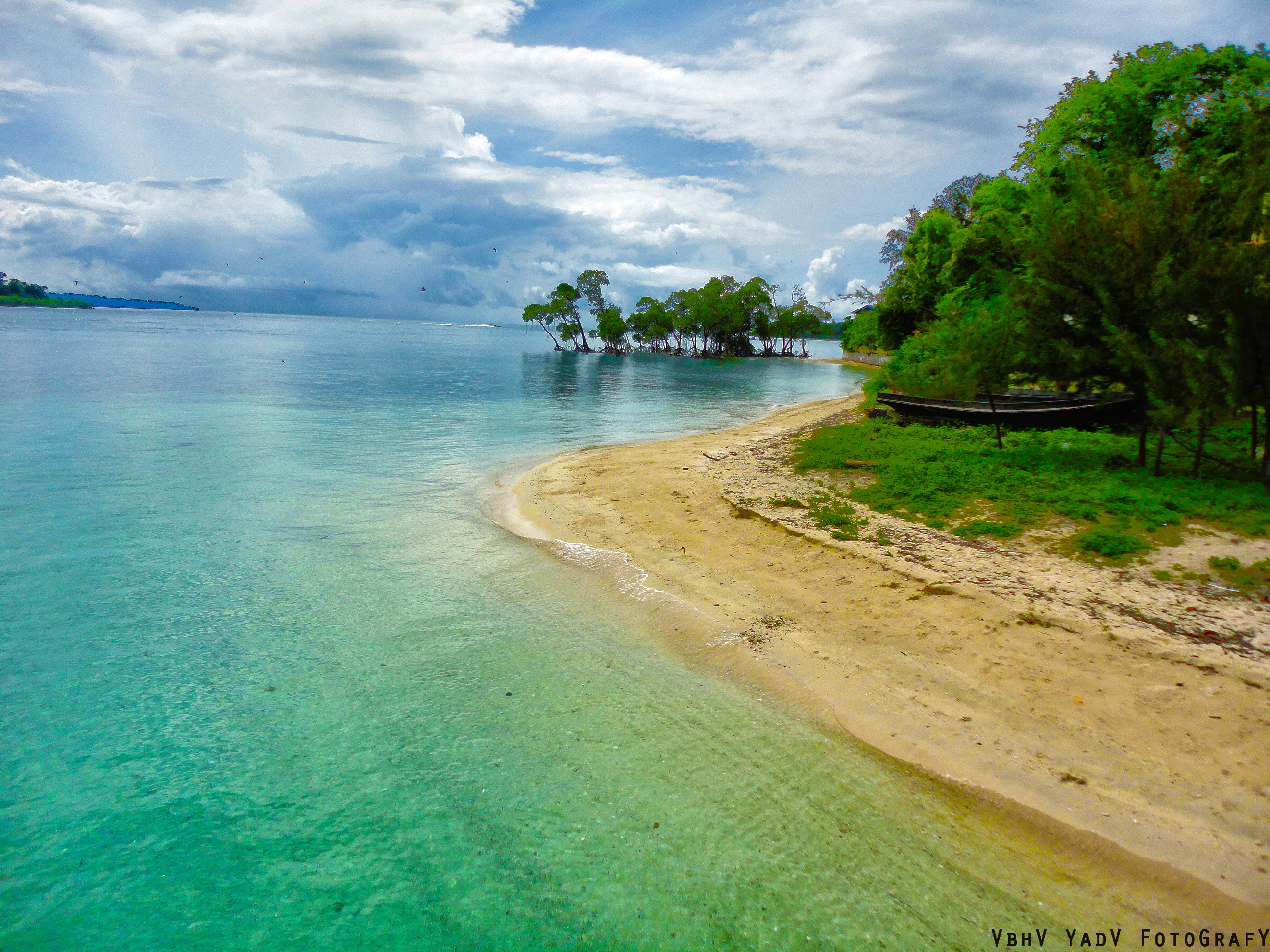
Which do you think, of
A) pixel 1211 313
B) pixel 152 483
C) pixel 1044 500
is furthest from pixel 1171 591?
pixel 152 483

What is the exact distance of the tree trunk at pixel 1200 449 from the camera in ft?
35.8

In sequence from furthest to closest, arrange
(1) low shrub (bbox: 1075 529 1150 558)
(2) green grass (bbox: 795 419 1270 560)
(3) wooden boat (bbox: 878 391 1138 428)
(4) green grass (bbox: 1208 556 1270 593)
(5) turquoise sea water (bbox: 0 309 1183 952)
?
(3) wooden boat (bbox: 878 391 1138 428)
(2) green grass (bbox: 795 419 1270 560)
(1) low shrub (bbox: 1075 529 1150 558)
(4) green grass (bbox: 1208 556 1270 593)
(5) turquoise sea water (bbox: 0 309 1183 952)

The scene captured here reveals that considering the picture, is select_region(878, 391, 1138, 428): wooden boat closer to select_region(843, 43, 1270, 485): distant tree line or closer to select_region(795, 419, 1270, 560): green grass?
select_region(795, 419, 1270, 560): green grass

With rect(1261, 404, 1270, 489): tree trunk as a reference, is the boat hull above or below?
above

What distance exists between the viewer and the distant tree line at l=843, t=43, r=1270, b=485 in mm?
10594

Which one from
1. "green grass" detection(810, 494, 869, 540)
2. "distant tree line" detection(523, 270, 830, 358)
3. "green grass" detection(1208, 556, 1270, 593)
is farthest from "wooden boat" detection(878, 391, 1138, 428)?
"distant tree line" detection(523, 270, 830, 358)

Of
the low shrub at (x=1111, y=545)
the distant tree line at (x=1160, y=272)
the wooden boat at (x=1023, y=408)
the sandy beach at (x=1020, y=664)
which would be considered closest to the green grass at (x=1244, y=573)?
the sandy beach at (x=1020, y=664)

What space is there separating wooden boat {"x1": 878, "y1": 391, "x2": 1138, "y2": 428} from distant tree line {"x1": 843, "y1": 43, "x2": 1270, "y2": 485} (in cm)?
151

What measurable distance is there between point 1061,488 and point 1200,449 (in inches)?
108

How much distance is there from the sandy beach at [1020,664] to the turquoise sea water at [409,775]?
606 millimetres

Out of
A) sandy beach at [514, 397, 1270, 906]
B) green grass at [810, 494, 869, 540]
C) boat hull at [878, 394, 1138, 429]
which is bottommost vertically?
sandy beach at [514, 397, 1270, 906]

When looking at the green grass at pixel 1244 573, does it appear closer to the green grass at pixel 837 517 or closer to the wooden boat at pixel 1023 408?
the green grass at pixel 837 517

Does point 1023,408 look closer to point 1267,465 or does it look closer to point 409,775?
point 1267,465

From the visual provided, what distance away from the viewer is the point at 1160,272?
36.7 ft
